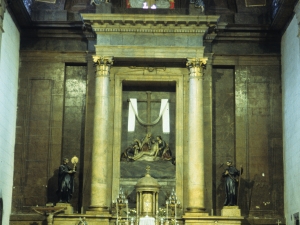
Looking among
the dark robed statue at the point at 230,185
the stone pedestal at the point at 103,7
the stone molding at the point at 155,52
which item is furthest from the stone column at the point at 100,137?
the dark robed statue at the point at 230,185

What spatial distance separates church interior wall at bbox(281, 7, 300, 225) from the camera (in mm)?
22578

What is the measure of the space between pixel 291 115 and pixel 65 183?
26.9ft

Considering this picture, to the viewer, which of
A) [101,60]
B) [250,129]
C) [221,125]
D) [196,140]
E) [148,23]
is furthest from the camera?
[221,125]

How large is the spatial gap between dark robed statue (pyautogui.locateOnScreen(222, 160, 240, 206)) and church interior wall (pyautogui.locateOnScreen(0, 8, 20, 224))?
7.60 meters

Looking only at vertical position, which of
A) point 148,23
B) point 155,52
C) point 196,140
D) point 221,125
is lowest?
point 196,140

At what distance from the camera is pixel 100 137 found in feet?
78.4

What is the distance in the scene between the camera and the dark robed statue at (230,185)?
76.9 feet

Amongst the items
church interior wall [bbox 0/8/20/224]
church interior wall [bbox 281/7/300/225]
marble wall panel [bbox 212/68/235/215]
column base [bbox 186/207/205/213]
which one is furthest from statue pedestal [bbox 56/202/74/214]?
church interior wall [bbox 281/7/300/225]

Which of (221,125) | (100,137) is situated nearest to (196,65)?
(221,125)

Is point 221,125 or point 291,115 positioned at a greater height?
point 291,115

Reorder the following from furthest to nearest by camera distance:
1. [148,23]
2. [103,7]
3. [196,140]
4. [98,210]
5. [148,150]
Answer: [148,150], [103,7], [148,23], [196,140], [98,210]

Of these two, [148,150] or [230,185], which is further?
[148,150]

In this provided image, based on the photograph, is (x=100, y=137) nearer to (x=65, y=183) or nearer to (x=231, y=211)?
(x=65, y=183)

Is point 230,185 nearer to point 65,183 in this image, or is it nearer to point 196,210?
point 196,210
